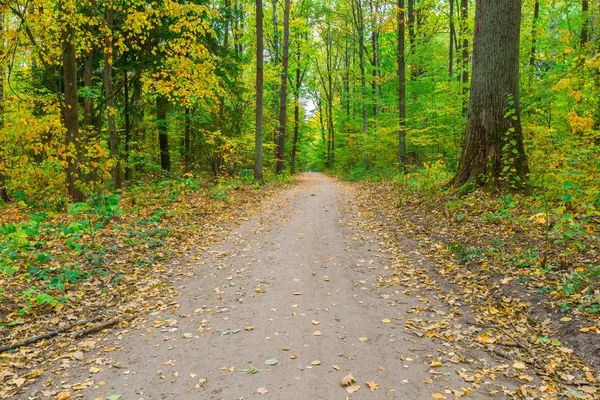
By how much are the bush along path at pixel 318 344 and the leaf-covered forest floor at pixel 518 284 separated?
0.03 meters

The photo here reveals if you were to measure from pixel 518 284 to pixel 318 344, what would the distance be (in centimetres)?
290

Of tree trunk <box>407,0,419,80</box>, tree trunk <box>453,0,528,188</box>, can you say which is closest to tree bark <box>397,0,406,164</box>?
tree trunk <box>407,0,419,80</box>

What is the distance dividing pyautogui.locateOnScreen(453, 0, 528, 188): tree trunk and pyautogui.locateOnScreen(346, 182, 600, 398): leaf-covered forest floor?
0.78 m

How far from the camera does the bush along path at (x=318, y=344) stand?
135 inches

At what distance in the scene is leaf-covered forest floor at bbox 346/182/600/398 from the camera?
143 inches

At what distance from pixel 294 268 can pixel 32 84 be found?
13.1 metres

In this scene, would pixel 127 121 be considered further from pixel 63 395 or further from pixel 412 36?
pixel 412 36

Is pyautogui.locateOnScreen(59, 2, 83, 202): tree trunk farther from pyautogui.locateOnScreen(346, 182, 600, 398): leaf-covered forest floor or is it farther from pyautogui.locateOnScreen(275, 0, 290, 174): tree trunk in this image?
pyautogui.locateOnScreen(275, 0, 290, 174): tree trunk

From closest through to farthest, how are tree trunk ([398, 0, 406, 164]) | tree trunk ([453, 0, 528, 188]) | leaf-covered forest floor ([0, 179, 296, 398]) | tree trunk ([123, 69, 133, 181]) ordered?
leaf-covered forest floor ([0, 179, 296, 398])
tree trunk ([453, 0, 528, 188])
tree trunk ([123, 69, 133, 181])
tree trunk ([398, 0, 406, 164])

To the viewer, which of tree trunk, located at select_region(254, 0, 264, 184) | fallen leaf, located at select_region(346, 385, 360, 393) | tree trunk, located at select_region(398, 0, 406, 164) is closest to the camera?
fallen leaf, located at select_region(346, 385, 360, 393)

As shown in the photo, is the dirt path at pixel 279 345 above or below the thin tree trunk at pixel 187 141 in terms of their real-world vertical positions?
below

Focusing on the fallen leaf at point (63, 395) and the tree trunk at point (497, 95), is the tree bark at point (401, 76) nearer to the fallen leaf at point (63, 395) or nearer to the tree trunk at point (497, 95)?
the tree trunk at point (497, 95)

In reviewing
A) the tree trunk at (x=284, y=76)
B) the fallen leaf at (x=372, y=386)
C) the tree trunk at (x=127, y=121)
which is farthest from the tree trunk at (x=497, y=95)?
the tree trunk at (x=284, y=76)

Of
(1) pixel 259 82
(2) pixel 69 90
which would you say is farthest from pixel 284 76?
(2) pixel 69 90
